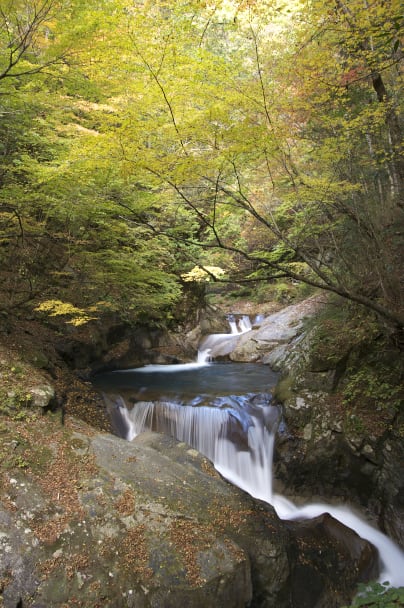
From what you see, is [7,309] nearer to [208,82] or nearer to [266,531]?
[208,82]

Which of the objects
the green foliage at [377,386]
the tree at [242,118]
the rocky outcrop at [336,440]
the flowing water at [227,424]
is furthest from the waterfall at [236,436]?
the tree at [242,118]

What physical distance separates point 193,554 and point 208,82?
5626 millimetres

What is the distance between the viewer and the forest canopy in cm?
399

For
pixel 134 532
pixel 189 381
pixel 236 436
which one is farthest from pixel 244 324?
pixel 134 532

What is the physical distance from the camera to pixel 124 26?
3.78 metres

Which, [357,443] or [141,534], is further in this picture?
[357,443]

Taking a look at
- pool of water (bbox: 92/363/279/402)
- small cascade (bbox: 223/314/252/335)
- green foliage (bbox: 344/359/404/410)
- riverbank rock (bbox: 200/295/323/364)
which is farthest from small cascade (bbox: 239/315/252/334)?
green foliage (bbox: 344/359/404/410)

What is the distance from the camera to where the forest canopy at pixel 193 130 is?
157 inches

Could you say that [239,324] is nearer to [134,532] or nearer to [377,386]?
[377,386]

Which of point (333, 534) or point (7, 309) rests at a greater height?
point (7, 309)

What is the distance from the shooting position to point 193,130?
4.03 meters

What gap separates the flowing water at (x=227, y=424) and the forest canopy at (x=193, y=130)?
2641 millimetres

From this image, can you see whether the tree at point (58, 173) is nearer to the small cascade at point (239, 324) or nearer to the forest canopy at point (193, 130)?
the forest canopy at point (193, 130)

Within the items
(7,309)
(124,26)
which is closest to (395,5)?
(124,26)
